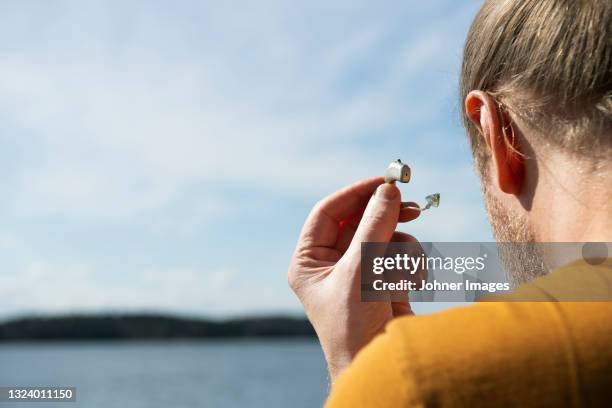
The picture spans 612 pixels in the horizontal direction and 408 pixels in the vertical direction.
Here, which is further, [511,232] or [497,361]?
[511,232]

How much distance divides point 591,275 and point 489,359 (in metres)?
0.28

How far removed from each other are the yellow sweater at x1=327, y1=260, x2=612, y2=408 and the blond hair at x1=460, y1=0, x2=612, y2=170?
564mm

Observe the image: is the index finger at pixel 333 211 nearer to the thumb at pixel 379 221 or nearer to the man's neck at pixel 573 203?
the thumb at pixel 379 221

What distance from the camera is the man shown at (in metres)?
1.13

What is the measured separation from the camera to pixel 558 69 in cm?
169

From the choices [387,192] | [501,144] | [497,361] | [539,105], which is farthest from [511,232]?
[497,361]

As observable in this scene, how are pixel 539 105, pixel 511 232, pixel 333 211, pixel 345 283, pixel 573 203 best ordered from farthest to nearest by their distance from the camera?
pixel 333 211 < pixel 345 283 < pixel 511 232 < pixel 539 105 < pixel 573 203

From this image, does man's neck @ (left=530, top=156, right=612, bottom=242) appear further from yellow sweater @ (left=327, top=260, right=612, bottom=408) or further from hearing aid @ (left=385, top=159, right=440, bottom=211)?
hearing aid @ (left=385, top=159, right=440, bottom=211)

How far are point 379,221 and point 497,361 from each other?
1.07m

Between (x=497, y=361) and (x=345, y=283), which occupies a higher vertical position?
(x=497, y=361)

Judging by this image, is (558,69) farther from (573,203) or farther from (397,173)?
(397,173)

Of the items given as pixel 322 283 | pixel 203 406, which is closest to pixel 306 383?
pixel 203 406

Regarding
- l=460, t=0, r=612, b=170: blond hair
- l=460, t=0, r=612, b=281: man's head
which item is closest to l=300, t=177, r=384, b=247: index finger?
l=460, t=0, r=612, b=281: man's head

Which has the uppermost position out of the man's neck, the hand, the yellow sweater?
the man's neck
